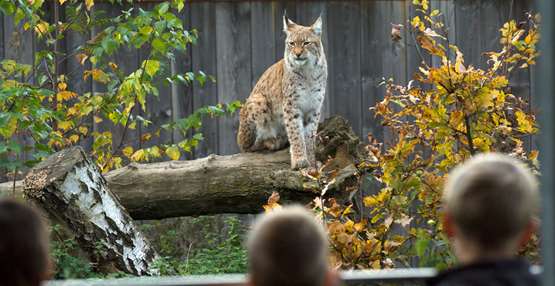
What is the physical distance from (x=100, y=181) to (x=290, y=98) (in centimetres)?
226

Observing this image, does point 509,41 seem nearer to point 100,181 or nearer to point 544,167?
point 100,181

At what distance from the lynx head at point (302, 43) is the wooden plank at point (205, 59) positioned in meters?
0.64

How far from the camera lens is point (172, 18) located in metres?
5.86

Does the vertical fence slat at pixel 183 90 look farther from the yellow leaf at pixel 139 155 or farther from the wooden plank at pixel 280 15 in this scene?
the yellow leaf at pixel 139 155

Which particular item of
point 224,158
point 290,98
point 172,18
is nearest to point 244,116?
point 290,98

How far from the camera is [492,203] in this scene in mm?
2125

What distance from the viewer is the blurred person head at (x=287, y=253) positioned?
6.45ft

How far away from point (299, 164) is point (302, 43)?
44.6 inches

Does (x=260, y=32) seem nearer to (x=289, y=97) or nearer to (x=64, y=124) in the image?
(x=289, y=97)

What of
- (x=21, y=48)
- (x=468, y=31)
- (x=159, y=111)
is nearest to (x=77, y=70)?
(x=21, y=48)

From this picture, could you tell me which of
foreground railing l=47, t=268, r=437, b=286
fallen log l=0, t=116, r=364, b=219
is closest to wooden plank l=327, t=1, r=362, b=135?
fallen log l=0, t=116, r=364, b=219

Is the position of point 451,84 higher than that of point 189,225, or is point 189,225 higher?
point 451,84

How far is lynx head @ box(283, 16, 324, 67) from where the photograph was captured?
7.14 meters

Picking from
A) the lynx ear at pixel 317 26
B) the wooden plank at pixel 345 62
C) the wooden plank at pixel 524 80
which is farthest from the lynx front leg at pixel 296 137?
the wooden plank at pixel 524 80
